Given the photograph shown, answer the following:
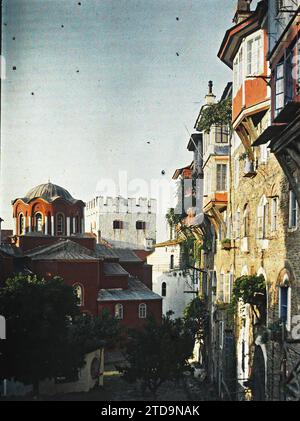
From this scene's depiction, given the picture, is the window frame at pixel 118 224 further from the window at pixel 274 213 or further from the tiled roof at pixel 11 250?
the window at pixel 274 213

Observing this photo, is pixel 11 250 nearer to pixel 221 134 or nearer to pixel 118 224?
pixel 118 224

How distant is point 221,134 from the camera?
18.7m

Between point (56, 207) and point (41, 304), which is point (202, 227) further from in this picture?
point (56, 207)

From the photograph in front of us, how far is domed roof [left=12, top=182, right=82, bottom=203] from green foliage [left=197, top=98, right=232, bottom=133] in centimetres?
1055

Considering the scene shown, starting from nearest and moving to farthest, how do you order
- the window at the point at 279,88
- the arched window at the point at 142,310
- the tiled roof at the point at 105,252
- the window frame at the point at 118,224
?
1. the window at the point at 279,88
2. the window frame at the point at 118,224
3. the arched window at the point at 142,310
4. the tiled roof at the point at 105,252

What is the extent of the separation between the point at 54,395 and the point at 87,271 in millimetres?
8611

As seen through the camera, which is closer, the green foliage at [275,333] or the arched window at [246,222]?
the green foliage at [275,333]

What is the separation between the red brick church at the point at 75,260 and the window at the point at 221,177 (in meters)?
6.75

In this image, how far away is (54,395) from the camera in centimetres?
1630

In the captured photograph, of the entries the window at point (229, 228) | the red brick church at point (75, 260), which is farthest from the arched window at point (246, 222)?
the red brick church at point (75, 260)

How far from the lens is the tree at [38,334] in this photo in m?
14.3

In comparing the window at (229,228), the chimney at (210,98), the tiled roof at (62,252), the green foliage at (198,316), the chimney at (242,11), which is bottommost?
the green foliage at (198,316)

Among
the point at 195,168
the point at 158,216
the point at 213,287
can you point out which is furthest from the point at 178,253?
the point at 213,287

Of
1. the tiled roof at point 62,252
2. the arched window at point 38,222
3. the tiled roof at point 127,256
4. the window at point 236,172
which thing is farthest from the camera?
the tiled roof at point 127,256
